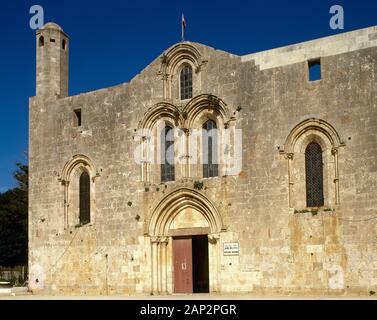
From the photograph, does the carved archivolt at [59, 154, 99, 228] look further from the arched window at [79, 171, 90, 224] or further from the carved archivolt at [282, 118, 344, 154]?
the carved archivolt at [282, 118, 344, 154]

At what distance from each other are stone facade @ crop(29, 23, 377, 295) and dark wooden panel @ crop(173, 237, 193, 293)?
0.79 ft

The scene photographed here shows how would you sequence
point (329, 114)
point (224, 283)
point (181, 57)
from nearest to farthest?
1. point (329, 114)
2. point (224, 283)
3. point (181, 57)

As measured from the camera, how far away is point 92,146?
28.2m

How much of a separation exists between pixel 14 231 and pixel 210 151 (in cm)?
2853

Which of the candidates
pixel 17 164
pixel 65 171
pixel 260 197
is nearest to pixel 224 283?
pixel 260 197

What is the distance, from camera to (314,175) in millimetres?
23281

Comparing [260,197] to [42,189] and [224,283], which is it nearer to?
[224,283]

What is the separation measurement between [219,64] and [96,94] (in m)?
5.82

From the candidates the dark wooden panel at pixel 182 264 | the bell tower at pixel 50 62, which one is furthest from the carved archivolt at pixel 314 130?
the bell tower at pixel 50 62

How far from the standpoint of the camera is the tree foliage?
49594mm

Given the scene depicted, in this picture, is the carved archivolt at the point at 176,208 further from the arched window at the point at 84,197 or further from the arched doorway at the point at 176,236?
the arched window at the point at 84,197

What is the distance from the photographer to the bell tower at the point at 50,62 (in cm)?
2986

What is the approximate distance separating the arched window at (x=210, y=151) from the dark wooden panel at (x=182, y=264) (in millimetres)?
2712
